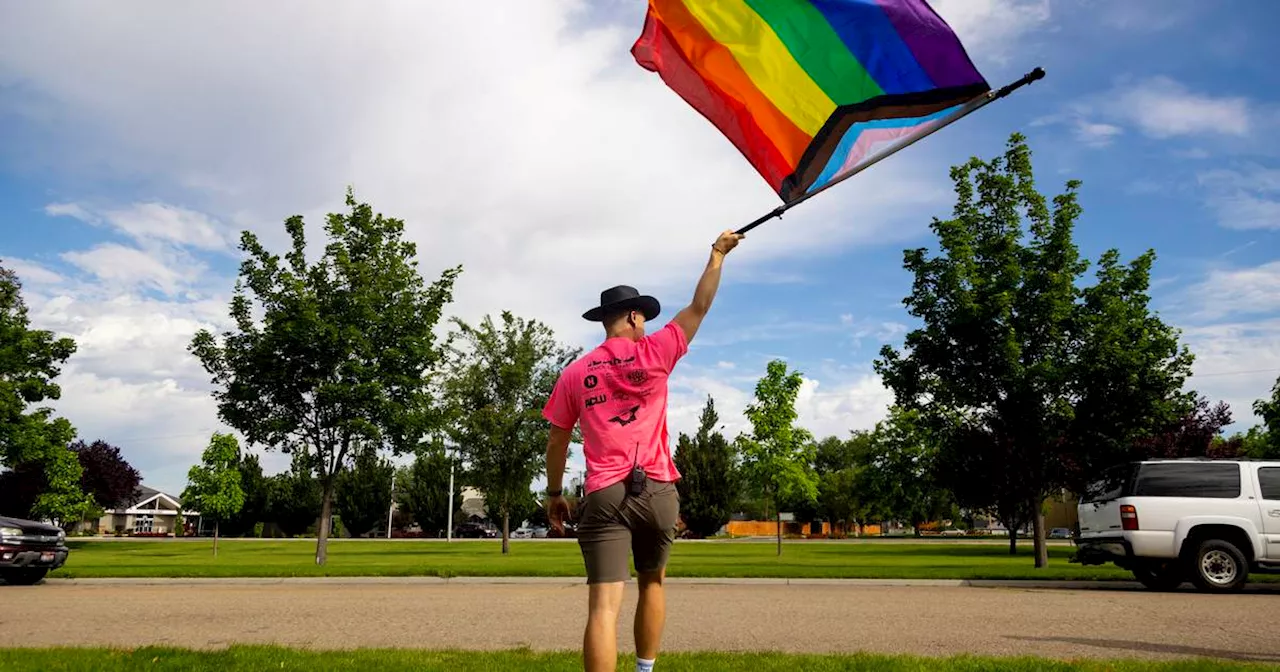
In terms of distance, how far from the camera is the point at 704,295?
4.62m

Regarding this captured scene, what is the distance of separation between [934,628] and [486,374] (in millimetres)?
28437

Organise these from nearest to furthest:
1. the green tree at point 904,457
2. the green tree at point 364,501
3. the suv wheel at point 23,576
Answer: the suv wheel at point 23,576 < the green tree at point 904,457 < the green tree at point 364,501

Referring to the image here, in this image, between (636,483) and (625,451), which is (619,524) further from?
(625,451)

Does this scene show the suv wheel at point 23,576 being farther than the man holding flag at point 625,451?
Yes

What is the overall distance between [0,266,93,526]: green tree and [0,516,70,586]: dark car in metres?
23.5

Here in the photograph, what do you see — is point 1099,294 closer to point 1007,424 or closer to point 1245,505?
point 1007,424

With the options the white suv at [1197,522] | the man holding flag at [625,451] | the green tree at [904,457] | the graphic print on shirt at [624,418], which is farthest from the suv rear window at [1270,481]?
the graphic print on shirt at [624,418]

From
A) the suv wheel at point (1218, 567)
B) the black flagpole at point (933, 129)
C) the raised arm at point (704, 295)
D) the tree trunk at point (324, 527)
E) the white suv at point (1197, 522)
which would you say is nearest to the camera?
the raised arm at point (704, 295)

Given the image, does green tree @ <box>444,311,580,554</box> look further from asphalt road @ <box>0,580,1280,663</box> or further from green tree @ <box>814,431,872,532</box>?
green tree @ <box>814,431,872,532</box>

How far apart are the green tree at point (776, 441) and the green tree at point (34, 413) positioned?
2774 centimetres

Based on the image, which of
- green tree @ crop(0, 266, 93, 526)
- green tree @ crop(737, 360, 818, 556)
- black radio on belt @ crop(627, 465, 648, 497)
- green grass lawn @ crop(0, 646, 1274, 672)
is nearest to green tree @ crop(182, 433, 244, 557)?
green tree @ crop(0, 266, 93, 526)

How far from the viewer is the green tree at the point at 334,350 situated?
77.8 ft

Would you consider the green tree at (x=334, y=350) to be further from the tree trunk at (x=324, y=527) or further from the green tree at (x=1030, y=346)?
the green tree at (x=1030, y=346)

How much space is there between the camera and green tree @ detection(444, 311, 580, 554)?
34.7m
